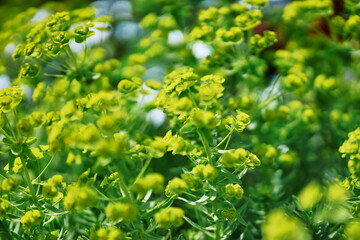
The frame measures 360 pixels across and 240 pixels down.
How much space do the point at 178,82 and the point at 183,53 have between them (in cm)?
54

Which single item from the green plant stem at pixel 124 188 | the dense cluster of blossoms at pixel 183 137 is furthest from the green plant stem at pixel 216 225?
the green plant stem at pixel 124 188

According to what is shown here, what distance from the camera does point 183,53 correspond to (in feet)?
4.01

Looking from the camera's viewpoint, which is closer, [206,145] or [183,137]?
[206,145]

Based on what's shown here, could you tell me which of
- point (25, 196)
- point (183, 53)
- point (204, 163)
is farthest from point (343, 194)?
point (183, 53)

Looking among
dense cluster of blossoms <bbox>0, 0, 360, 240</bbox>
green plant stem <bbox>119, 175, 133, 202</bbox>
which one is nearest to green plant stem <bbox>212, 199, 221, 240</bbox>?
dense cluster of blossoms <bbox>0, 0, 360, 240</bbox>

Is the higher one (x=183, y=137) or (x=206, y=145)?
(x=206, y=145)

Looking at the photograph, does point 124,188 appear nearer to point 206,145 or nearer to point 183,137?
point 206,145

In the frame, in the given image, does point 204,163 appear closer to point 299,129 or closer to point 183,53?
point 299,129

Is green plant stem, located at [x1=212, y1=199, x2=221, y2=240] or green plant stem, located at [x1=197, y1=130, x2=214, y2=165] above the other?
green plant stem, located at [x1=197, y1=130, x2=214, y2=165]

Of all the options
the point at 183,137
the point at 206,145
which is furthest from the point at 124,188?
the point at 183,137

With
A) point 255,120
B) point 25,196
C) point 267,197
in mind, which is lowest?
point 267,197

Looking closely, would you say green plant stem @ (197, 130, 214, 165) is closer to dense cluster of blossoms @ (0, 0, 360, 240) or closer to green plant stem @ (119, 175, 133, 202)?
dense cluster of blossoms @ (0, 0, 360, 240)

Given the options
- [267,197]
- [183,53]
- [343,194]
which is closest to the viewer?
[343,194]

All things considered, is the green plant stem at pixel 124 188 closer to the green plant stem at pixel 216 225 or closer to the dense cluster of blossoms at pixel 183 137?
the dense cluster of blossoms at pixel 183 137
